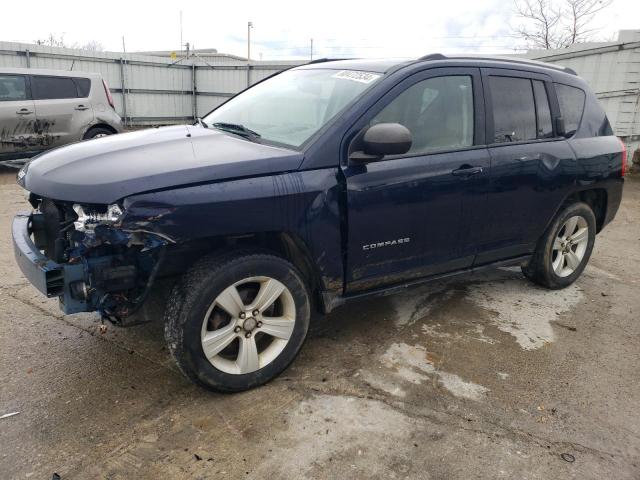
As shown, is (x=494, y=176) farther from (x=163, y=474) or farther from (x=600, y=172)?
(x=163, y=474)

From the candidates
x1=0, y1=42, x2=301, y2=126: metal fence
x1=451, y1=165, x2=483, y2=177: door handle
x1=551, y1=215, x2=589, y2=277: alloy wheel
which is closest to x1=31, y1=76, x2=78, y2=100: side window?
x1=0, y1=42, x2=301, y2=126: metal fence

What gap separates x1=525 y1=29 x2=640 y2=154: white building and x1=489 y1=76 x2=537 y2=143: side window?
730 cm

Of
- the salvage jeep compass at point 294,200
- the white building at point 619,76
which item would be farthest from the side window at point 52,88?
the white building at point 619,76

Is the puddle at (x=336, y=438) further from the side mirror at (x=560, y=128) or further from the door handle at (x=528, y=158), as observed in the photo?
the side mirror at (x=560, y=128)

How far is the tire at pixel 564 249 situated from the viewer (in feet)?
13.7

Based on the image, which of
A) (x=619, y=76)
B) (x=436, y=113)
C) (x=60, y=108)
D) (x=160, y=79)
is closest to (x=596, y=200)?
(x=436, y=113)

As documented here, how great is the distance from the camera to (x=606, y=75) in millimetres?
10016

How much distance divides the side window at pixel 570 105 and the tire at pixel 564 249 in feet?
2.13

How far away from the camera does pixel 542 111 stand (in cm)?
393

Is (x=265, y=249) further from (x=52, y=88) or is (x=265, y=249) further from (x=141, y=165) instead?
(x=52, y=88)

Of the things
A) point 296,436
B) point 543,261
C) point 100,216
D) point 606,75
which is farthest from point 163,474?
point 606,75

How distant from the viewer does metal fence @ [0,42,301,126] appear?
15328mm

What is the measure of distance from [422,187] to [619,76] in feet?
29.1

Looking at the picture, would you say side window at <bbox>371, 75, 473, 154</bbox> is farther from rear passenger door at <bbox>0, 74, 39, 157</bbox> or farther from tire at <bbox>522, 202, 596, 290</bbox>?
rear passenger door at <bbox>0, 74, 39, 157</bbox>
